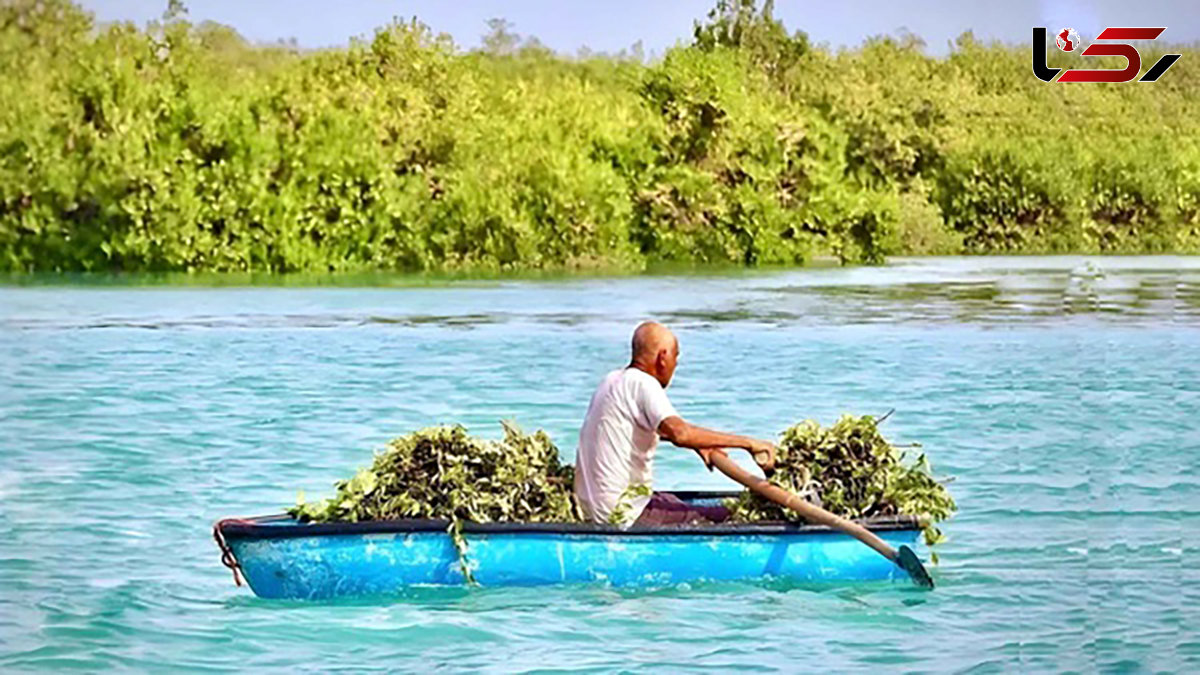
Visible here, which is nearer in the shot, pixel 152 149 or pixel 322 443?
pixel 322 443

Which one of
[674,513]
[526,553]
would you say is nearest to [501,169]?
[674,513]

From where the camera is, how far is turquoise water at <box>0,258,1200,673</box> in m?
9.07

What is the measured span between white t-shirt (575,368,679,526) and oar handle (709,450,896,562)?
0.29 metres

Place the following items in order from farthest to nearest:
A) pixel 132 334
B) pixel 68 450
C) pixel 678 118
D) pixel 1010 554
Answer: pixel 678 118 < pixel 132 334 < pixel 68 450 < pixel 1010 554

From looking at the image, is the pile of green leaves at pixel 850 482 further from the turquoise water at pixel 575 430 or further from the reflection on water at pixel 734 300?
the reflection on water at pixel 734 300

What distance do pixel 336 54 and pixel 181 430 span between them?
22.7 metres

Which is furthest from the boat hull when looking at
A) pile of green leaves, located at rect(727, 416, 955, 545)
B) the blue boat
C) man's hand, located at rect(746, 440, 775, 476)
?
man's hand, located at rect(746, 440, 775, 476)

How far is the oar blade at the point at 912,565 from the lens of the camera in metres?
9.38

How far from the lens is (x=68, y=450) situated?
16.0 m

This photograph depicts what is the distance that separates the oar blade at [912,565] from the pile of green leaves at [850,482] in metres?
0.10

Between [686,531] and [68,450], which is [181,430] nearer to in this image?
[68,450]

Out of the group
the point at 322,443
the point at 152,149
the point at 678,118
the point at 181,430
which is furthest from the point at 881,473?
the point at 678,118

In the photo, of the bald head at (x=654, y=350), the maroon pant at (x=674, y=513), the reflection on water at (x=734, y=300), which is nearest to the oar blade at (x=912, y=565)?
the maroon pant at (x=674, y=513)

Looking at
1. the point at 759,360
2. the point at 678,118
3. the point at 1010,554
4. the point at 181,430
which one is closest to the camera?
the point at 1010,554
